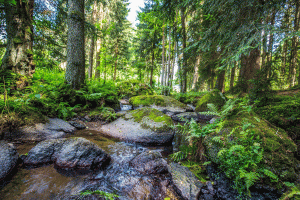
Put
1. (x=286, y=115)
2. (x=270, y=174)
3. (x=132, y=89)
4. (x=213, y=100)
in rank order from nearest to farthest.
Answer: (x=270, y=174)
(x=286, y=115)
(x=213, y=100)
(x=132, y=89)

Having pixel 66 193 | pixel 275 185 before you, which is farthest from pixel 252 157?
pixel 66 193

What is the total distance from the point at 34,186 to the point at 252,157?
3357 mm

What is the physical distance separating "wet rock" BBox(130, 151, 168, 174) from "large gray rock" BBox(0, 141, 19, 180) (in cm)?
205

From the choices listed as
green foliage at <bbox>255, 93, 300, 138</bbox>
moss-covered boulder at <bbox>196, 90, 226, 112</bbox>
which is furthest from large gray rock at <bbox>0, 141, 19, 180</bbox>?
moss-covered boulder at <bbox>196, 90, 226, 112</bbox>

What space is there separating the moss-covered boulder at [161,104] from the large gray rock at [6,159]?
601cm

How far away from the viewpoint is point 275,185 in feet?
5.29

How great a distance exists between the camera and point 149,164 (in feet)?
7.81

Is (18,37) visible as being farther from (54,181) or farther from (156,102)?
(156,102)

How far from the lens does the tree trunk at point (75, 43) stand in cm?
515

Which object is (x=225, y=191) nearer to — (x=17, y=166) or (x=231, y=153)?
(x=231, y=153)

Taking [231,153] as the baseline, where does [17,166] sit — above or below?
below

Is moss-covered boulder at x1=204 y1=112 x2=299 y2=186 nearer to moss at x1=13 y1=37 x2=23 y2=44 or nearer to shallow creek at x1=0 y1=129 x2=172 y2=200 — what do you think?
shallow creek at x1=0 y1=129 x2=172 y2=200

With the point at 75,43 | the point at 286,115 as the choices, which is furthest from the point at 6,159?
the point at 286,115

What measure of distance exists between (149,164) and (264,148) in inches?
79.3
